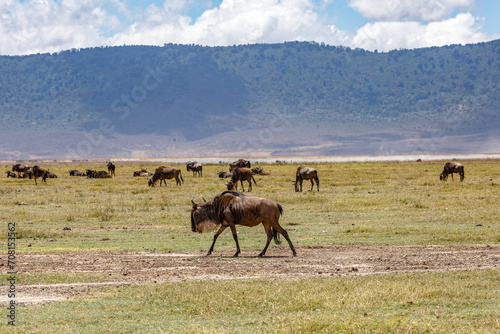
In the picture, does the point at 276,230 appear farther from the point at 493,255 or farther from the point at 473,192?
the point at 473,192

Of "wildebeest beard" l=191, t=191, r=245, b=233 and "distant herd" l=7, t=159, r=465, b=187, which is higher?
"distant herd" l=7, t=159, r=465, b=187

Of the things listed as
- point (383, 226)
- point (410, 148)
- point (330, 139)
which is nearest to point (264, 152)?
point (330, 139)

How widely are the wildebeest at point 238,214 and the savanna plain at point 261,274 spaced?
2.02ft

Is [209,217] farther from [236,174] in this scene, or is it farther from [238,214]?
[236,174]

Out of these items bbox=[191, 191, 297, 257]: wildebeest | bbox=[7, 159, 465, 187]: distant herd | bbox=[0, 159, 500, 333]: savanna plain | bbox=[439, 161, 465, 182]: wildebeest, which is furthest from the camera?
bbox=[439, 161, 465, 182]: wildebeest

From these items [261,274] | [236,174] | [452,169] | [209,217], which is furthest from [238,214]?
[452,169]

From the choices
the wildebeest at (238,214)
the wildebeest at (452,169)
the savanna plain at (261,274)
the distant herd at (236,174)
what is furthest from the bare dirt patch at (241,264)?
the wildebeest at (452,169)

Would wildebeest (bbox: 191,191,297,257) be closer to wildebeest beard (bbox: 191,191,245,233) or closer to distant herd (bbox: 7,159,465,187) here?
wildebeest beard (bbox: 191,191,245,233)

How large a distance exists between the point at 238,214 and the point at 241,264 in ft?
5.65

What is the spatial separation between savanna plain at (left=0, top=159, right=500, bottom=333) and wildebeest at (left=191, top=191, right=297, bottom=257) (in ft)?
2.02

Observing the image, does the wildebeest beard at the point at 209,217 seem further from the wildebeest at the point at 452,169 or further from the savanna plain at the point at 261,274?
the wildebeest at the point at 452,169

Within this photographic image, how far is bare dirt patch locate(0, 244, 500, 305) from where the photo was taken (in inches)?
493

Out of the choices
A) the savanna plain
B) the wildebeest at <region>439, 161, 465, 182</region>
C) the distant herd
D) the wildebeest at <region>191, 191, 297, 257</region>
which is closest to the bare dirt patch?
the savanna plain

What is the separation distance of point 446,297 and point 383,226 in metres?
10.7
